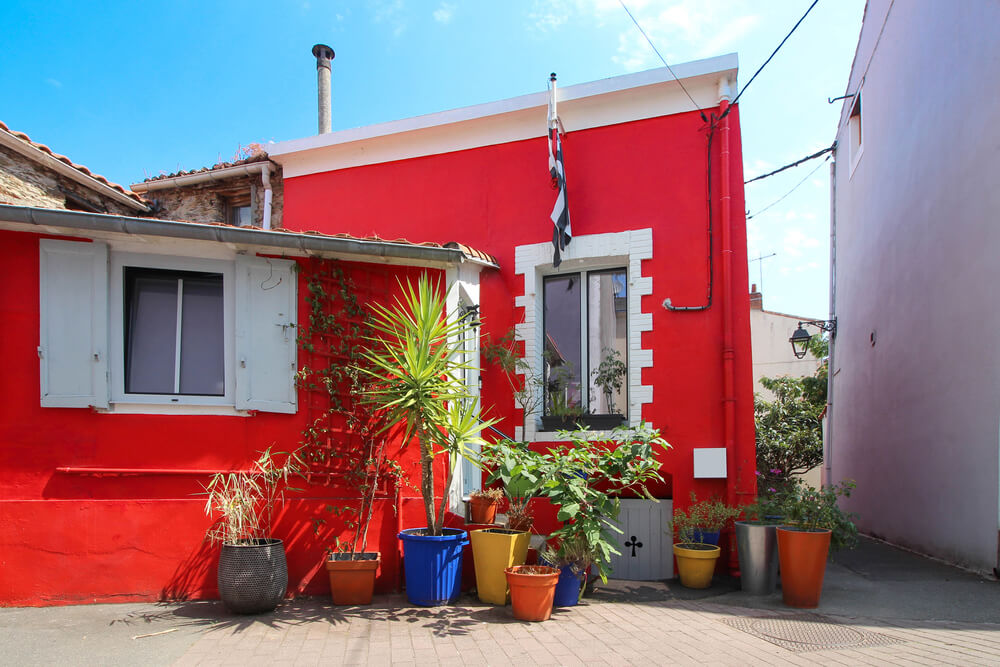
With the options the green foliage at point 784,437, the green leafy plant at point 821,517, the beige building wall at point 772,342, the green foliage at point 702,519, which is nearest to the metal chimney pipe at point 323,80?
the green foliage at point 702,519

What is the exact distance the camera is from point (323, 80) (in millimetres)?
11133

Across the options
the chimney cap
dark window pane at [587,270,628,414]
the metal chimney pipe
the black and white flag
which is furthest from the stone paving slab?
the chimney cap

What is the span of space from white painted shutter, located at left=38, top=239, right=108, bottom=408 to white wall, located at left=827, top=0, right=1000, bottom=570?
7881 millimetres

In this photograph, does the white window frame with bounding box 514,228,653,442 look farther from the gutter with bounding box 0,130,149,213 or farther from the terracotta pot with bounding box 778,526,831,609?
the gutter with bounding box 0,130,149,213

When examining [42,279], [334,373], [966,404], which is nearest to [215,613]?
[334,373]

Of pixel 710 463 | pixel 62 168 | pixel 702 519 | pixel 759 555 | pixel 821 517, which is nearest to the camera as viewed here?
pixel 821 517

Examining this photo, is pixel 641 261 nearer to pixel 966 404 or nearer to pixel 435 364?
pixel 435 364

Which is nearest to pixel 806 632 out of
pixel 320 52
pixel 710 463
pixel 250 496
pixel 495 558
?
pixel 710 463

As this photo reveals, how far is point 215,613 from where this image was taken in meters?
5.11

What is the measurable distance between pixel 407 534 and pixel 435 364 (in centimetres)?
139

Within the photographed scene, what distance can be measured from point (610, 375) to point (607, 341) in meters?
0.36

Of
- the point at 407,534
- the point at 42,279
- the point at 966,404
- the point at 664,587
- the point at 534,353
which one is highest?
the point at 42,279

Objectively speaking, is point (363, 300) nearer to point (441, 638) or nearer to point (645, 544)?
point (441, 638)

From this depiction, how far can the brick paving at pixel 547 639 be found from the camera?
13.7 feet
